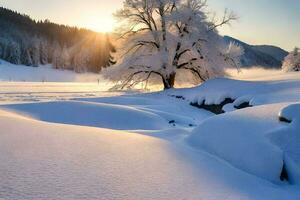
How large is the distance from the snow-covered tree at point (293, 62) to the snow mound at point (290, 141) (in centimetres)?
3646

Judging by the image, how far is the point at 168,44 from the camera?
84.3 feet

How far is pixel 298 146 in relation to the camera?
5.29 meters

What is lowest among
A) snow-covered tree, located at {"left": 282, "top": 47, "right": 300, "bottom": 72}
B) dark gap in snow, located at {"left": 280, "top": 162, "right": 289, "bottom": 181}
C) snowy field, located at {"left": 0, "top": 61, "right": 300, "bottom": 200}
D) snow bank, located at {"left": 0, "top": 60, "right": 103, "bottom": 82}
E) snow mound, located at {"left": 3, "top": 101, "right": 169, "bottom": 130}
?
snow bank, located at {"left": 0, "top": 60, "right": 103, "bottom": 82}

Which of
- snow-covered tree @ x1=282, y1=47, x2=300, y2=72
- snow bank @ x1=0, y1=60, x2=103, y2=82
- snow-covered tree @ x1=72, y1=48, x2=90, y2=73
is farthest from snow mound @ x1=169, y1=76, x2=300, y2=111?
snow-covered tree @ x1=72, y1=48, x2=90, y2=73

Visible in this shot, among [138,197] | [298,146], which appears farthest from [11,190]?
[298,146]

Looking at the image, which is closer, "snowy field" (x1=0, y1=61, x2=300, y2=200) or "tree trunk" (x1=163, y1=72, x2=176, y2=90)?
"snowy field" (x1=0, y1=61, x2=300, y2=200)

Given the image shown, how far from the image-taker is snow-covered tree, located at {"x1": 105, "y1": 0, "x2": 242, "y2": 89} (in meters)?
25.3

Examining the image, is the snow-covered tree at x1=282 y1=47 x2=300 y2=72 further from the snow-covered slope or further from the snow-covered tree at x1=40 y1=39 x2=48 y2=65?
the snow-covered tree at x1=40 y1=39 x2=48 y2=65

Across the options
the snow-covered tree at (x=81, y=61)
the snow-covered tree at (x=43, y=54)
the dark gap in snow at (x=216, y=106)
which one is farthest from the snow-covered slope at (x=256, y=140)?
the snow-covered tree at (x=43, y=54)

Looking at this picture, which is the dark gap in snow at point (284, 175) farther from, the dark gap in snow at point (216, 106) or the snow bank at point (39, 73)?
the snow bank at point (39, 73)

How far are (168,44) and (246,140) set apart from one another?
20.6 metres

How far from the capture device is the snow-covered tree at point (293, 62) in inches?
1630

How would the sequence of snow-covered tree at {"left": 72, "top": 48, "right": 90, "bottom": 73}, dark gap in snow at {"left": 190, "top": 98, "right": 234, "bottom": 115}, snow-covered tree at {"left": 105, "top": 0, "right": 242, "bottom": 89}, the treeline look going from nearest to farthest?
dark gap in snow at {"left": 190, "top": 98, "right": 234, "bottom": 115} < snow-covered tree at {"left": 105, "top": 0, "right": 242, "bottom": 89} < the treeline < snow-covered tree at {"left": 72, "top": 48, "right": 90, "bottom": 73}

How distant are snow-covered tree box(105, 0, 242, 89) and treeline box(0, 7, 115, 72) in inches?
2562
